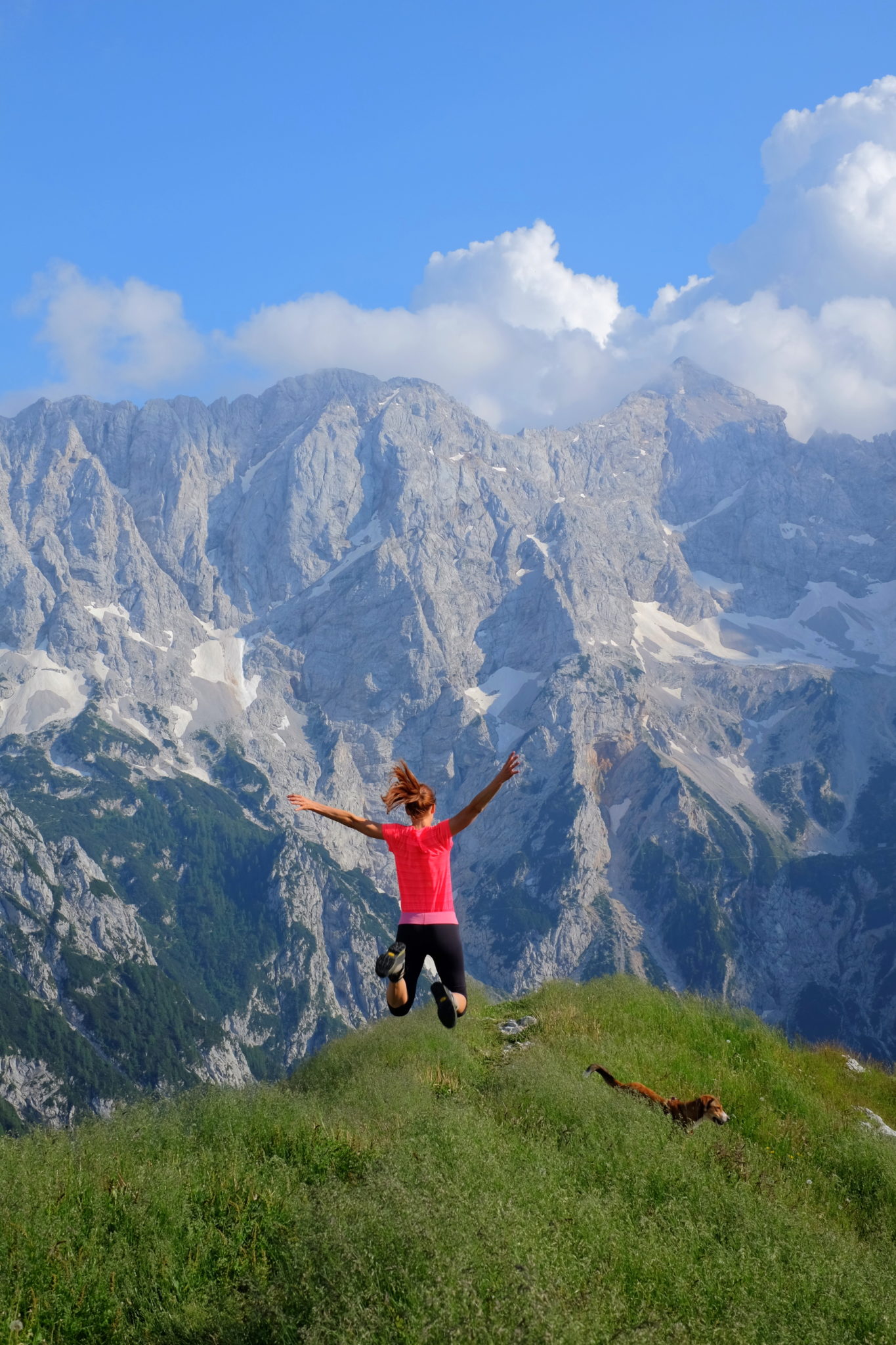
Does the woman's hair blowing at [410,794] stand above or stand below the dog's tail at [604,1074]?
above

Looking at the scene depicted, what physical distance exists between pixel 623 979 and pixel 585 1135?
12946 mm

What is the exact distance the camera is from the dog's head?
47.0ft

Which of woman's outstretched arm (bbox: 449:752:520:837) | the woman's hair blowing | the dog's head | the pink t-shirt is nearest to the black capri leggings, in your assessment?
the pink t-shirt

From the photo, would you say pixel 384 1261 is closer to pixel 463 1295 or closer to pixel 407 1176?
pixel 463 1295

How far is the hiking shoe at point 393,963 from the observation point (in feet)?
38.2

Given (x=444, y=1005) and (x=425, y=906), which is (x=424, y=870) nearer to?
(x=425, y=906)

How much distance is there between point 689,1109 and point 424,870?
6.09 m

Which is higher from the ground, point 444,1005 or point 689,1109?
point 444,1005

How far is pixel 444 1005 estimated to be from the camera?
38.3ft

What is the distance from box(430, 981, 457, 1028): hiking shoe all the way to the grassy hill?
1162mm

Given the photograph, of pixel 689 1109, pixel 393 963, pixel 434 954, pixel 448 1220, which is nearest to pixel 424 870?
pixel 434 954

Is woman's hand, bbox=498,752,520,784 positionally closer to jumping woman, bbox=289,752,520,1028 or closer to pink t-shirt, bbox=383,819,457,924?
jumping woman, bbox=289,752,520,1028

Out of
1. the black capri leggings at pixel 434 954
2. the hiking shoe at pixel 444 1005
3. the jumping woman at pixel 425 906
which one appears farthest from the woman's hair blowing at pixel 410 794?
the hiking shoe at pixel 444 1005

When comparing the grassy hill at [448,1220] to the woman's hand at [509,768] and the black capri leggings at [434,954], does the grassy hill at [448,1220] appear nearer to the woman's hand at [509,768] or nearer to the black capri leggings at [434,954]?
the black capri leggings at [434,954]
